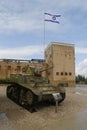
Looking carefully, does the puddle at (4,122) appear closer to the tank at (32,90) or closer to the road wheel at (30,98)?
the road wheel at (30,98)

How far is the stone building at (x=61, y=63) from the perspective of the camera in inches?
2085

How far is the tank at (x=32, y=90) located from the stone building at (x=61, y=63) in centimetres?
Answer: 3431

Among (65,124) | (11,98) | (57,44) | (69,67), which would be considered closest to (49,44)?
(57,44)

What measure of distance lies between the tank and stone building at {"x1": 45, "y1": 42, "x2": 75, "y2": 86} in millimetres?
34313

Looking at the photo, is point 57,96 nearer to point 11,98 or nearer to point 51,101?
point 51,101

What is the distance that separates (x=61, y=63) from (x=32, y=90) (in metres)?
38.9

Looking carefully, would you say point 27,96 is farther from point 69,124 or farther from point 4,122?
point 69,124

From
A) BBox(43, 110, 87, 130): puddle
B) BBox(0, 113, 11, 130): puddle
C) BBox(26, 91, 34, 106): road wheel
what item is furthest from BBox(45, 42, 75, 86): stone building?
BBox(43, 110, 87, 130): puddle

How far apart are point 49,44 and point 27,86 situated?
40184 millimetres

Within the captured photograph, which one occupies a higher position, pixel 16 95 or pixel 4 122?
pixel 16 95

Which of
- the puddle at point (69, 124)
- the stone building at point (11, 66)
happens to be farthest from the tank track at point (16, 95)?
the stone building at point (11, 66)

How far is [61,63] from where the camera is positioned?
175ft

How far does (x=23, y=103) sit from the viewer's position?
622 inches

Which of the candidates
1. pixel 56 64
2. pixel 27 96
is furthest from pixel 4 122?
pixel 56 64
